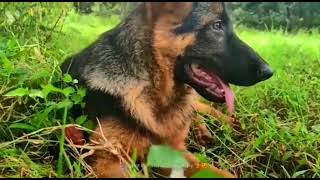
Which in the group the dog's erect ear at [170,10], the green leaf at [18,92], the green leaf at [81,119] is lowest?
the green leaf at [81,119]

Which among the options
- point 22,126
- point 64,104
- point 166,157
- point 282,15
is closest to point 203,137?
point 64,104

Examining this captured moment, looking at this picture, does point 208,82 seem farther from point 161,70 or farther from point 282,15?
point 282,15

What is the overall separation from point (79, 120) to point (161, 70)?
0.57 metres

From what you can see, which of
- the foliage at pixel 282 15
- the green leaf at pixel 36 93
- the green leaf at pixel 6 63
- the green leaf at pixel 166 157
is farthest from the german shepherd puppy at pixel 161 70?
the foliage at pixel 282 15

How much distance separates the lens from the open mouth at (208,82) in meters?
3.45

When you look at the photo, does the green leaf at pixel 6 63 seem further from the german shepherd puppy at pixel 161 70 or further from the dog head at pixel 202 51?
the dog head at pixel 202 51

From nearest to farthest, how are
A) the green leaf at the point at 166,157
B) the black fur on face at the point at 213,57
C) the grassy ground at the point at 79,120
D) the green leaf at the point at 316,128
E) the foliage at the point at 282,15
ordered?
1. the green leaf at the point at 166,157
2. the grassy ground at the point at 79,120
3. the black fur on face at the point at 213,57
4. the green leaf at the point at 316,128
5. the foliage at the point at 282,15

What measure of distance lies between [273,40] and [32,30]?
255 centimetres

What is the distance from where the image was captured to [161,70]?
11.4 ft

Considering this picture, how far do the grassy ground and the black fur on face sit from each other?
20.8 inches

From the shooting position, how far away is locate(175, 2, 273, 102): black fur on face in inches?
134

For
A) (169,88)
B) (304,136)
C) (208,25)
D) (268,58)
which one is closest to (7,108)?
(169,88)

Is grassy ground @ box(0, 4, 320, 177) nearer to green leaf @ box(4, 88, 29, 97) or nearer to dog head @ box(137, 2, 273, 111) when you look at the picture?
green leaf @ box(4, 88, 29, 97)

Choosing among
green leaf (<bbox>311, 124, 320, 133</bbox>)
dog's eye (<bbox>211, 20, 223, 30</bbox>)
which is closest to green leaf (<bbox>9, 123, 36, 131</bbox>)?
dog's eye (<bbox>211, 20, 223, 30</bbox>)
